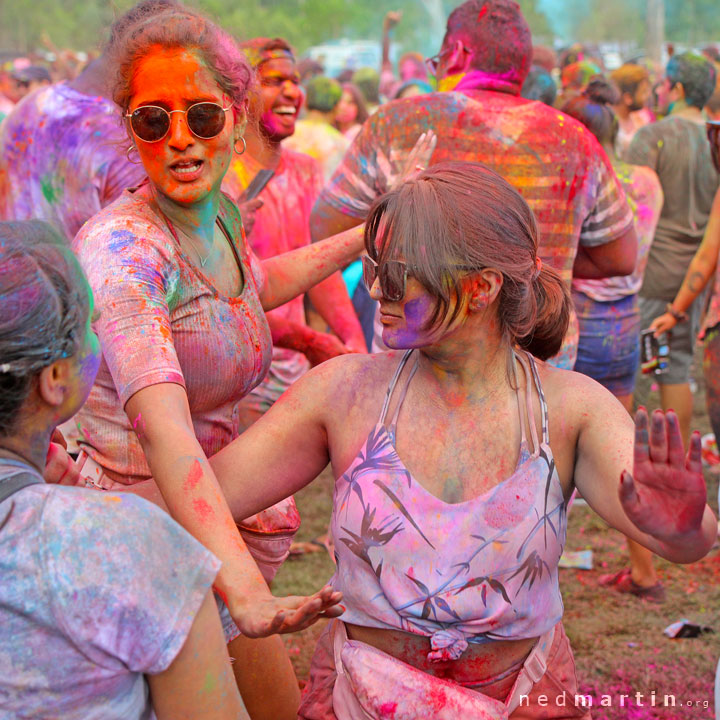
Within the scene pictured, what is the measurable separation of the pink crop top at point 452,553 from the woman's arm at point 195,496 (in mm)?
279

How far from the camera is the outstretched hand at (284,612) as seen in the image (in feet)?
5.49

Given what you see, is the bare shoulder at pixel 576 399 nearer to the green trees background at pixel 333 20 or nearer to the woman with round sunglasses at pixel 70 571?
the woman with round sunglasses at pixel 70 571

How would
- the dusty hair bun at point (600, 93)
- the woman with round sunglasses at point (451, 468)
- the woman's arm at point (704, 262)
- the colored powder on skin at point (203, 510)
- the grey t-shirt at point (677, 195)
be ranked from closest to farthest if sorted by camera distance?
the colored powder on skin at point (203, 510), the woman with round sunglasses at point (451, 468), the woman's arm at point (704, 262), the dusty hair bun at point (600, 93), the grey t-shirt at point (677, 195)

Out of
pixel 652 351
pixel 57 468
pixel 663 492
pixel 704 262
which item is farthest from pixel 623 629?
pixel 57 468

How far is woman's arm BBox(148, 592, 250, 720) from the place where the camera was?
58.6 inches

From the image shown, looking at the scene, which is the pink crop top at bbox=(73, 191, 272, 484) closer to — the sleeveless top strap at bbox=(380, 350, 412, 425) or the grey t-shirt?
the sleeveless top strap at bbox=(380, 350, 412, 425)

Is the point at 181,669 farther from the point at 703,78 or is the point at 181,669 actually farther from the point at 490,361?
the point at 703,78

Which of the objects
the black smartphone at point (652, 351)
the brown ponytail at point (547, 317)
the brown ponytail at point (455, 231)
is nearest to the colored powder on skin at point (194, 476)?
the brown ponytail at point (455, 231)

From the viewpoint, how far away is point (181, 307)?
2.29 metres

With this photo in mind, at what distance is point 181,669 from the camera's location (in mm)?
1489

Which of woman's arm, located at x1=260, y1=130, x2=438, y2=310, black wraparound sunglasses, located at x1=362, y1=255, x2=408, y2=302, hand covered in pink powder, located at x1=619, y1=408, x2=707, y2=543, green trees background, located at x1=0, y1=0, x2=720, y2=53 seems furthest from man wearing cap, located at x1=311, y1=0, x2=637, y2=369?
green trees background, located at x1=0, y1=0, x2=720, y2=53

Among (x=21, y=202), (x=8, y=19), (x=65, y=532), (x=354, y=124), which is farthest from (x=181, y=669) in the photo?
(x=8, y=19)

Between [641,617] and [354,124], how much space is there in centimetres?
756

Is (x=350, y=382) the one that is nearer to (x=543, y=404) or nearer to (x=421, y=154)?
(x=543, y=404)
